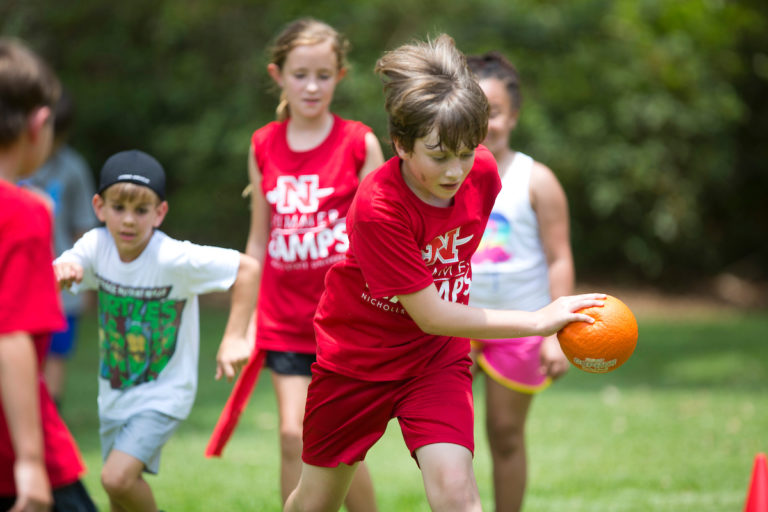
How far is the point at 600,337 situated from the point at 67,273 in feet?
6.96

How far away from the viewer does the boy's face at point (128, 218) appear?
4129 millimetres

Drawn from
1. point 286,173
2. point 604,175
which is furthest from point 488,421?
point 604,175

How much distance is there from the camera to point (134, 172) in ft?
13.6

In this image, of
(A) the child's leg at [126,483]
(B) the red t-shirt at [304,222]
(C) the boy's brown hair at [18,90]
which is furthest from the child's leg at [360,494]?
(C) the boy's brown hair at [18,90]

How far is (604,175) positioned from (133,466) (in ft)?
40.2

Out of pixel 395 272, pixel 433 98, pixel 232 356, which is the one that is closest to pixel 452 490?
pixel 395 272

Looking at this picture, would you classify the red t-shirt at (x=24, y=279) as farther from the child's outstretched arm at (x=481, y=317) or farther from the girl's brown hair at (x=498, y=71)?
the girl's brown hair at (x=498, y=71)

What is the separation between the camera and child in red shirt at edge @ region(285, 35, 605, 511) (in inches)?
130

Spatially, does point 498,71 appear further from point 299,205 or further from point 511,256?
point 299,205

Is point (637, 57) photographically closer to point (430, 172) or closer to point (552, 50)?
point (552, 50)

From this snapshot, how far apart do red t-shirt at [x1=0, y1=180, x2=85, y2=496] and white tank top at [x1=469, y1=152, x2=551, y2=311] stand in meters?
2.41

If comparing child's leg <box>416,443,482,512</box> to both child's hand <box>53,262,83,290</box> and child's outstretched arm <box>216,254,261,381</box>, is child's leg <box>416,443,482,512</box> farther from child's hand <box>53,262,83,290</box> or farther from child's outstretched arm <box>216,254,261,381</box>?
child's hand <box>53,262,83,290</box>

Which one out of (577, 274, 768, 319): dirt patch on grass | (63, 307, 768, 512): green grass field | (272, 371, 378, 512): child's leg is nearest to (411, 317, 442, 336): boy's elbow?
(272, 371, 378, 512): child's leg

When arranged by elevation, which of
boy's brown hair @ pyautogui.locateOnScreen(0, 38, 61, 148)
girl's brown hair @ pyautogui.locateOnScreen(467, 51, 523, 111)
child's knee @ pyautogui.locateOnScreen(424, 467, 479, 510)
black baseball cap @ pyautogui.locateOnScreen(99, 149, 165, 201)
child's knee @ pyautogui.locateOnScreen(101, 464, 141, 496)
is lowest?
child's knee @ pyautogui.locateOnScreen(101, 464, 141, 496)
